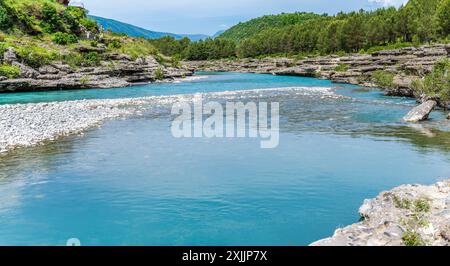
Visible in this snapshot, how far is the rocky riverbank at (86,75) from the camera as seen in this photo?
6144cm

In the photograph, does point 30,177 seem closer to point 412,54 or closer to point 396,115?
point 396,115

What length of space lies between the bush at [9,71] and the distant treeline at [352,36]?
76.3 metres

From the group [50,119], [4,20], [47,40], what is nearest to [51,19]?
[47,40]

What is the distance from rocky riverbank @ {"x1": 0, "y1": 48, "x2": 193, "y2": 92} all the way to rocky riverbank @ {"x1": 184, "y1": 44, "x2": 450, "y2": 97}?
34.2m

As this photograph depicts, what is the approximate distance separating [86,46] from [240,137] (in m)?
60.7

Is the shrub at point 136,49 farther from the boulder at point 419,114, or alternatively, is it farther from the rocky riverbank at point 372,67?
the boulder at point 419,114

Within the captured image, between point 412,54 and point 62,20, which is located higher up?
point 62,20

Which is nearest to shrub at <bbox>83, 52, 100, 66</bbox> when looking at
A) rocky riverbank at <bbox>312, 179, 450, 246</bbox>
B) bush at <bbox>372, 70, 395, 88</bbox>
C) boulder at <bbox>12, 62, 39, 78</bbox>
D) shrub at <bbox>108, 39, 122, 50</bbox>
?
shrub at <bbox>108, 39, 122, 50</bbox>

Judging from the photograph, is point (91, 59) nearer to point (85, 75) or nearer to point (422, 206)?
point (85, 75)

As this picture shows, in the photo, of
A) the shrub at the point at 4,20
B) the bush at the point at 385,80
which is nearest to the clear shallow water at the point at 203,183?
the bush at the point at 385,80

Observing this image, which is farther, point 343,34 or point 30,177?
A: point 343,34
